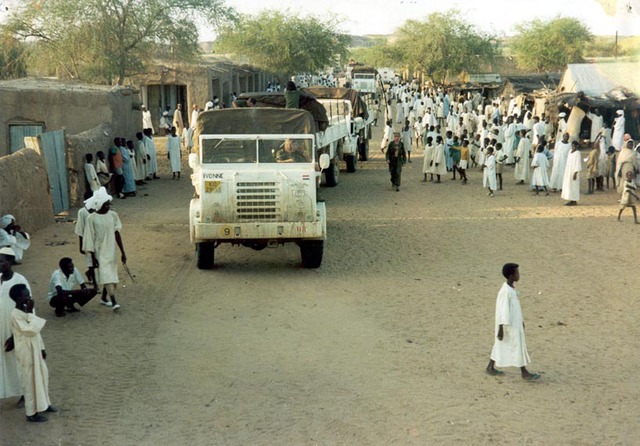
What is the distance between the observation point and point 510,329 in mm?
7371

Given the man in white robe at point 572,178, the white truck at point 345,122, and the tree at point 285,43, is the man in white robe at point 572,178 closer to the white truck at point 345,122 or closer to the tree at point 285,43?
the white truck at point 345,122

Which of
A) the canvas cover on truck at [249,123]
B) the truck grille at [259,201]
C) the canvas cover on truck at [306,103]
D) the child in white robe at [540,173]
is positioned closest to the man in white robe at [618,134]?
the child in white robe at [540,173]

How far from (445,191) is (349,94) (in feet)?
18.6

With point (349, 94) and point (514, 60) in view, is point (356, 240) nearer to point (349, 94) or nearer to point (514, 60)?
point (349, 94)

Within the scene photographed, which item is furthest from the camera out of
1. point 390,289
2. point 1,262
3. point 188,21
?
point 188,21

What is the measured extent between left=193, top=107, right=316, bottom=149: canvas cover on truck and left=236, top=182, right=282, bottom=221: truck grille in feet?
5.91

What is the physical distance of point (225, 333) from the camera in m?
8.94

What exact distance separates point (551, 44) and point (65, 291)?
47772mm

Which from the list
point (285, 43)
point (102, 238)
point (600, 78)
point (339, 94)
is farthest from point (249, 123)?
point (285, 43)

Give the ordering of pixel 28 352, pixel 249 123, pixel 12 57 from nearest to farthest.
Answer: pixel 28 352 < pixel 249 123 < pixel 12 57

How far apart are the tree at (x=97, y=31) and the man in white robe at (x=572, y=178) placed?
16.1 metres

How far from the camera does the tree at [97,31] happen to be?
2638 cm

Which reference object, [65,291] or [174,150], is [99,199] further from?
[174,150]

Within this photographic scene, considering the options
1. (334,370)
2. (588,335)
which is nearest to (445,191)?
(588,335)
